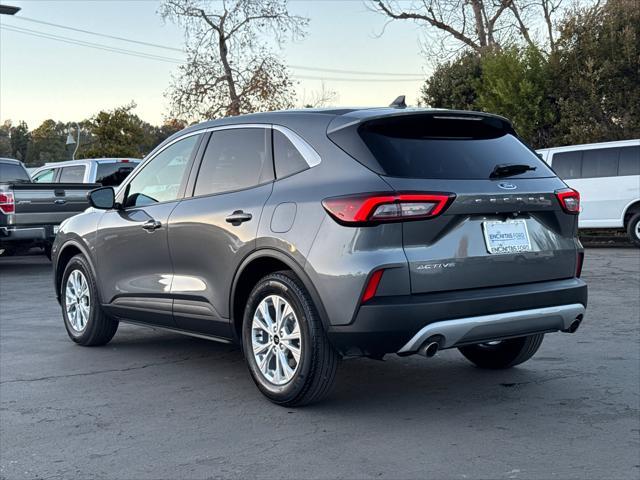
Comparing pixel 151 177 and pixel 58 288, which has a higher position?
pixel 151 177

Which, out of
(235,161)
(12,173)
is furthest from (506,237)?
(12,173)

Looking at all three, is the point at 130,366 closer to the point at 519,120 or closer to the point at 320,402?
the point at 320,402

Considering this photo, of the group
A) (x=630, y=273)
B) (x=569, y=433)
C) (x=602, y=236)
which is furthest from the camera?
(x=602, y=236)

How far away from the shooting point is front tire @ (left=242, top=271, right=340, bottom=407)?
5.08 metres

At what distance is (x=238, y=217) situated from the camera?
562 cm

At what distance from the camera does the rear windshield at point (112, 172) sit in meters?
17.5

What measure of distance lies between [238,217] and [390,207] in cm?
124

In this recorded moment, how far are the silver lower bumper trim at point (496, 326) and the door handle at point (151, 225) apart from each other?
244 cm

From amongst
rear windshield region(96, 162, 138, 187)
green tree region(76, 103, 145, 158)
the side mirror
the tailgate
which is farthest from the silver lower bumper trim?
green tree region(76, 103, 145, 158)

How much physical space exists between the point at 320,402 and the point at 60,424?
1569mm

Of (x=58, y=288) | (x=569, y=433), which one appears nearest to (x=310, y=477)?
(x=569, y=433)

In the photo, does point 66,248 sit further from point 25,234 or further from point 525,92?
point 525,92

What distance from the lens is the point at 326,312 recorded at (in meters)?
4.96

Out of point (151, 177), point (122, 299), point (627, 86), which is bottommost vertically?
point (122, 299)
